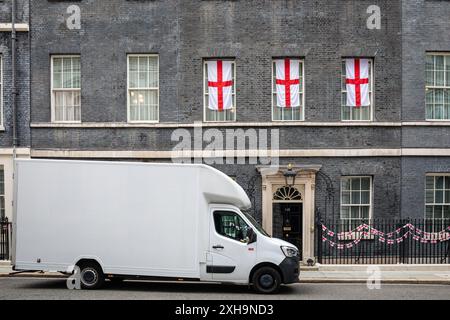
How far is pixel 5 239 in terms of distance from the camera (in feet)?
62.4

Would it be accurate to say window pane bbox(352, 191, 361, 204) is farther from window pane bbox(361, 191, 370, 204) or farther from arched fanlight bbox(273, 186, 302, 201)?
arched fanlight bbox(273, 186, 302, 201)

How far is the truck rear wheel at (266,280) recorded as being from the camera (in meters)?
13.6

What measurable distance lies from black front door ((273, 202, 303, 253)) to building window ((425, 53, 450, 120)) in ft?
19.5

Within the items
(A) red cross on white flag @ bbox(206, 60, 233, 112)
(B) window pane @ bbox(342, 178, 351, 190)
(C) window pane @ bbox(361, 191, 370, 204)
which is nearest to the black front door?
(B) window pane @ bbox(342, 178, 351, 190)

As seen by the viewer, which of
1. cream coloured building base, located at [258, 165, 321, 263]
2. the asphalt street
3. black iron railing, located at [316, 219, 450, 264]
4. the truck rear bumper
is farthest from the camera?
cream coloured building base, located at [258, 165, 321, 263]

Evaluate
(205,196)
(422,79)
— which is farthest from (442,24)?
(205,196)

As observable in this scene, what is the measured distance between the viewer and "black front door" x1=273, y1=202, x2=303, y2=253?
19.8 meters

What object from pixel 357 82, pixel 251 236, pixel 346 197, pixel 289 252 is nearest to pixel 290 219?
pixel 346 197

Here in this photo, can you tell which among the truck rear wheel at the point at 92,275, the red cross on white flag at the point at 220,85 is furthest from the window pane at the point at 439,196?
the truck rear wheel at the point at 92,275

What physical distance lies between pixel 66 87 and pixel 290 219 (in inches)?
375

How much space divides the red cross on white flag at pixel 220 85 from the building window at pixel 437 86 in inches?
284
